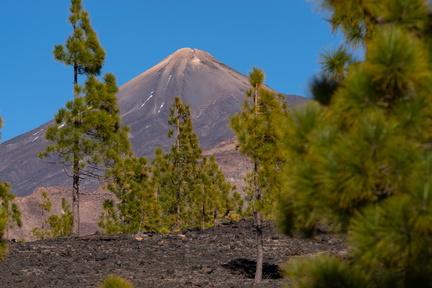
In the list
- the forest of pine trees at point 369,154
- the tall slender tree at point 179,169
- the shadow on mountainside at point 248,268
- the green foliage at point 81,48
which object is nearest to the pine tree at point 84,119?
the green foliage at point 81,48

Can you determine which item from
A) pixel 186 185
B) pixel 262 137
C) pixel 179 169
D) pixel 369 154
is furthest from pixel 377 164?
pixel 179 169

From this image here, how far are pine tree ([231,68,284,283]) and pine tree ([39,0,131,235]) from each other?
26.3 feet

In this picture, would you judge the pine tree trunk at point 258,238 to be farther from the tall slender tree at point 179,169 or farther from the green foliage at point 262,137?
the tall slender tree at point 179,169

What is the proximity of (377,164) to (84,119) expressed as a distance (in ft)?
56.8

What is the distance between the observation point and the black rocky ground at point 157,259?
12.0 meters

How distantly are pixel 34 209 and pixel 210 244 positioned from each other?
106 meters

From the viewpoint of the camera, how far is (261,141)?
1286 centimetres

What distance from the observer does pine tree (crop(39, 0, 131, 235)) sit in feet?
64.1

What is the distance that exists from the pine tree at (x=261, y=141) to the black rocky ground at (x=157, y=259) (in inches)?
66.3

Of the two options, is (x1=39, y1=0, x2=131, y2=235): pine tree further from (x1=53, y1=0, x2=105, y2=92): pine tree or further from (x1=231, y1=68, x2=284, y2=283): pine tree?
(x1=231, y1=68, x2=284, y2=283): pine tree

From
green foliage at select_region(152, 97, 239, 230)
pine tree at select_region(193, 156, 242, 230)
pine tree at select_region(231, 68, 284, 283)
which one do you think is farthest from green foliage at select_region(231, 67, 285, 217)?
green foliage at select_region(152, 97, 239, 230)

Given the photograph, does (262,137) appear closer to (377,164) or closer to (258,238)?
(258,238)

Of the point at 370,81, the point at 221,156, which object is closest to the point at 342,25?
the point at 370,81

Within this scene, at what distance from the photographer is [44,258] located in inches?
543
